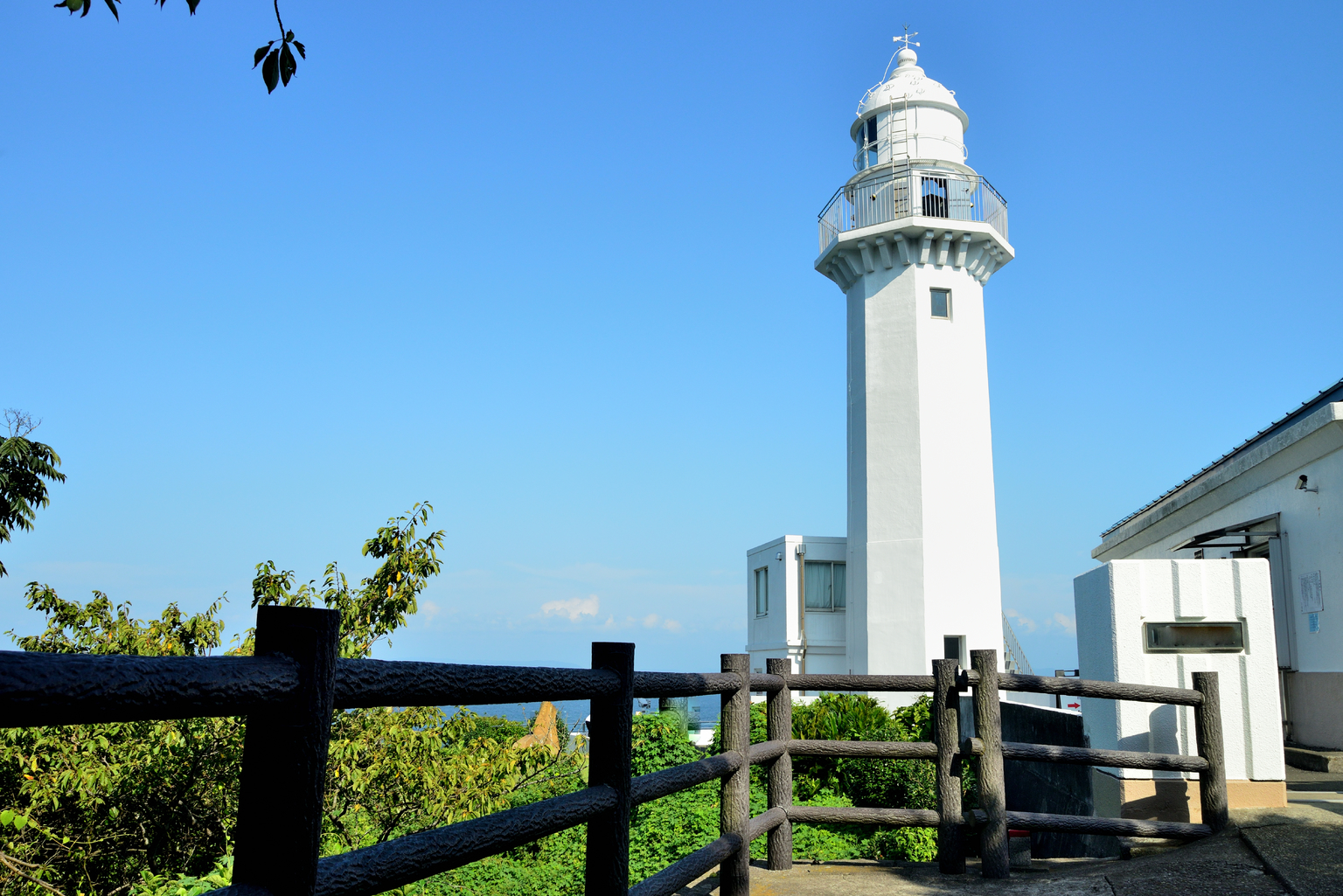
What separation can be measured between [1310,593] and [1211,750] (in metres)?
5.14

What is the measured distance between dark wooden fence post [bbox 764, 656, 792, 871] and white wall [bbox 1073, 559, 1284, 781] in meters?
2.34

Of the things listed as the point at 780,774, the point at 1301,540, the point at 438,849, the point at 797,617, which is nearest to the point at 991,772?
the point at 780,774

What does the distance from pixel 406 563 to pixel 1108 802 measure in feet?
17.7

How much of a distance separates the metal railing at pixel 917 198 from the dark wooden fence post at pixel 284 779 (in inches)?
933

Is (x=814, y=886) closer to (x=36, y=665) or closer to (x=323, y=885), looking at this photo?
(x=323, y=885)

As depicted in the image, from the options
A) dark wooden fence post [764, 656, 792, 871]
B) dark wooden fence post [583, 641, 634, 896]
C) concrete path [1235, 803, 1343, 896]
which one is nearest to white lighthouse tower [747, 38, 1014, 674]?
concrete path [1235, 803, 1343, 896]

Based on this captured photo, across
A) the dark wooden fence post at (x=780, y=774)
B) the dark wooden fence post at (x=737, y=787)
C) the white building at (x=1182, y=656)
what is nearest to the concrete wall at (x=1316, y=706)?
the white building at (x=1182, y=656)

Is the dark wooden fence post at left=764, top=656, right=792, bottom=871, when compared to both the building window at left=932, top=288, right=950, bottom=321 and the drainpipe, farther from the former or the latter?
the building window at left=932, top=288, right=950, bottom=321

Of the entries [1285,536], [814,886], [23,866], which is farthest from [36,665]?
[1285,536]

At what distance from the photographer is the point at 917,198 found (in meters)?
24.1

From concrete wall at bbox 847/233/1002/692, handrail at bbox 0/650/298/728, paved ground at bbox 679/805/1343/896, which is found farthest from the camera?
concrete wall at bbox 847/233/1002/692

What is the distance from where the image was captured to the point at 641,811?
35.6 ft

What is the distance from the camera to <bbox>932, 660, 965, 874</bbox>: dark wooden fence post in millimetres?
5312

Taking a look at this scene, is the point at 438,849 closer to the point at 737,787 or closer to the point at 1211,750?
the point at 737,787
